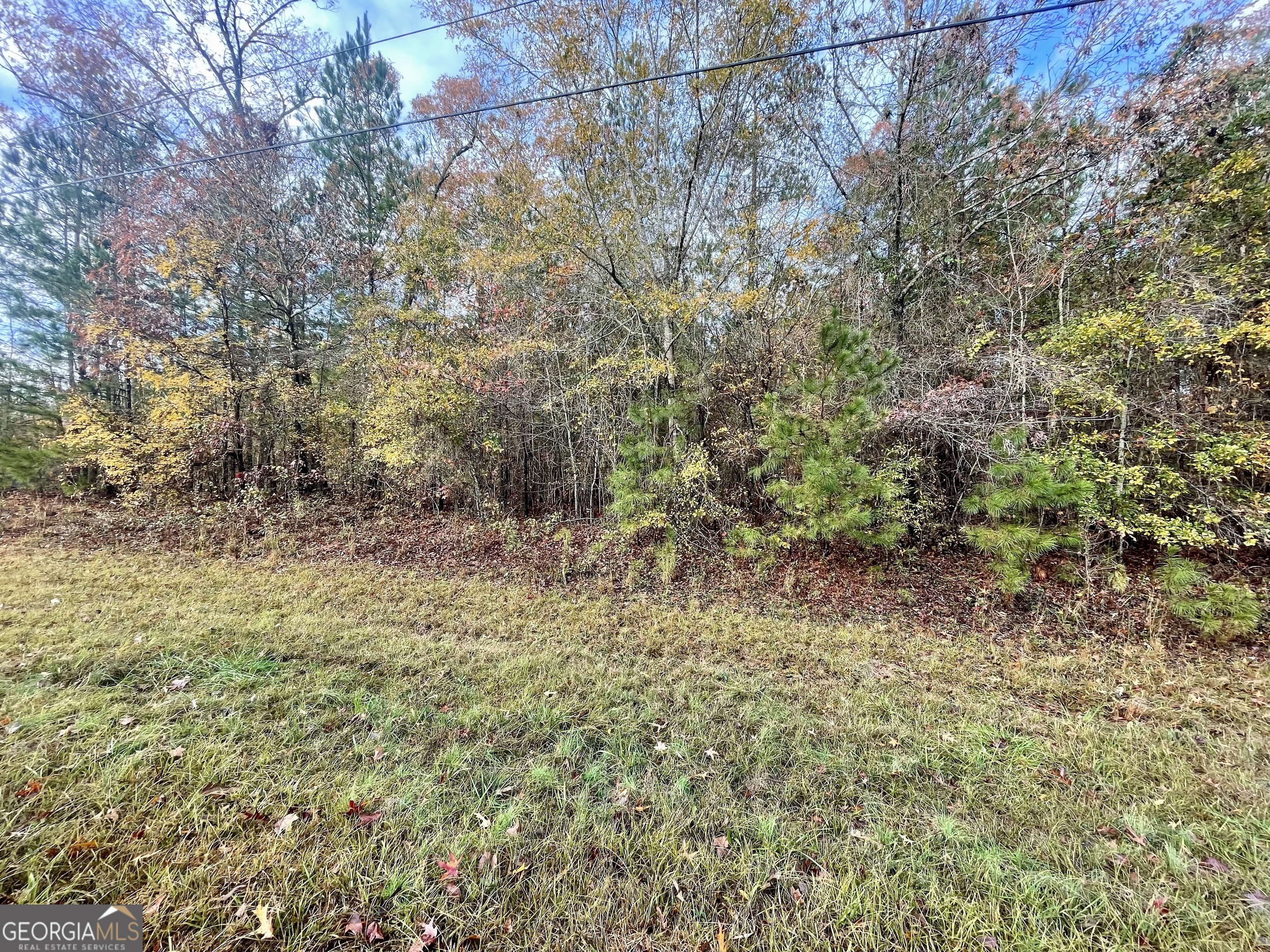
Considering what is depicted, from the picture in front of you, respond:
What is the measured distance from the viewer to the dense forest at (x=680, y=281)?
413 cm

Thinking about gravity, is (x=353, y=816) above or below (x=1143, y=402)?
below

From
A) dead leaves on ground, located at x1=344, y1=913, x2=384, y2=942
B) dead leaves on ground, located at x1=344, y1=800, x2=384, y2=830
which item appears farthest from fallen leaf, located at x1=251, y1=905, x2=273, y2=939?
dead leaves on ground, located at x1=344, y1=800, x2=384, y2=830

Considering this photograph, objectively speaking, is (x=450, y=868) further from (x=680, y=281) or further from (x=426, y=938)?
(x=680, y=281)

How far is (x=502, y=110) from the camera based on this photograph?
7.13 metres

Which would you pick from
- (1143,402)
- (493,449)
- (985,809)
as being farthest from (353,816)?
(1143,402)

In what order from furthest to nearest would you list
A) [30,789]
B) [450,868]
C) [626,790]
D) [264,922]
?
[626,790] → [30,789] → [450,868] → [264,922]

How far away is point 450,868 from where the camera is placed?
1518 mm

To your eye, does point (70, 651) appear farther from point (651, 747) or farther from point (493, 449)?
point (493, 449)

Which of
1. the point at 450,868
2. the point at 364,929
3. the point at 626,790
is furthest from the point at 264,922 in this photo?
the point at 626,790

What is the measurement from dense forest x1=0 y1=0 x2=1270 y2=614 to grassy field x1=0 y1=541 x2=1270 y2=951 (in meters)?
2.03

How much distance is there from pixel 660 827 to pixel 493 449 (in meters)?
6.52

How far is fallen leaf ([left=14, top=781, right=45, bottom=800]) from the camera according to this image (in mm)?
1644

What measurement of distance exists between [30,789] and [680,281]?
7.32 metres

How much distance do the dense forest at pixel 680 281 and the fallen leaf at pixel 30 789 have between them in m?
4.40
